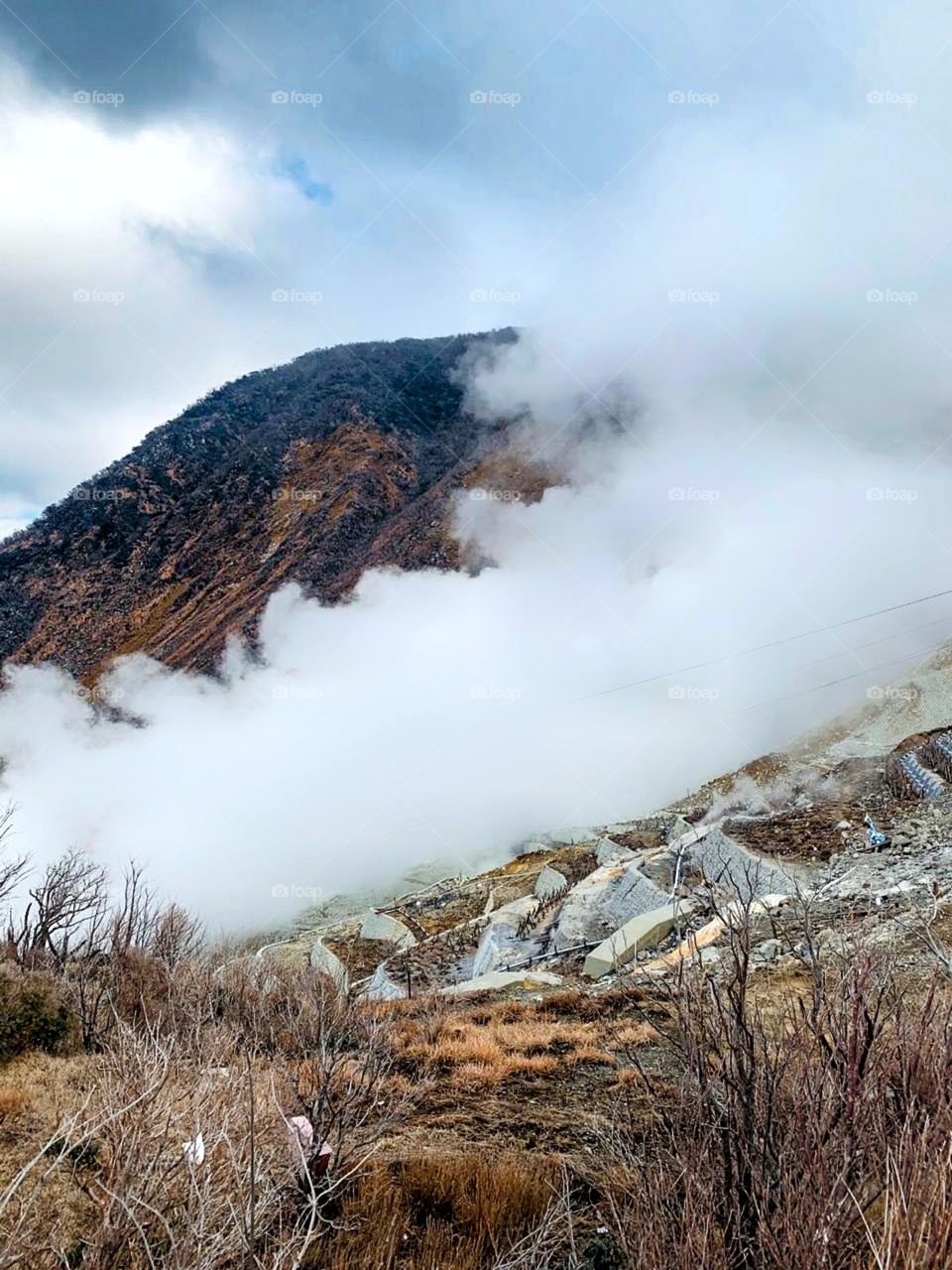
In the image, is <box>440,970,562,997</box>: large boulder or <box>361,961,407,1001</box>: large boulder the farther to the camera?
<box>361,961,407,1001</box>: large boulder

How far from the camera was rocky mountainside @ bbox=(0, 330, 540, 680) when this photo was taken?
3588 cm

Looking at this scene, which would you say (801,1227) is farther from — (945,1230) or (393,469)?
(393,469)

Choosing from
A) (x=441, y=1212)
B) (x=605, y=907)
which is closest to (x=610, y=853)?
(x=605, y=907)

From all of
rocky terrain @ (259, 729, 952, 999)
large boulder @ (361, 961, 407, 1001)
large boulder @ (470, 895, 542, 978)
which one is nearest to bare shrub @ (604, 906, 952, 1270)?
rocky terrain @ (259, 729, 952, 999)

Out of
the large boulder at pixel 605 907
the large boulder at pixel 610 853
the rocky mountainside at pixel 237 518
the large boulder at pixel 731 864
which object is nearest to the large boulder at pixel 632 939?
the large boulder at pixel 731 864

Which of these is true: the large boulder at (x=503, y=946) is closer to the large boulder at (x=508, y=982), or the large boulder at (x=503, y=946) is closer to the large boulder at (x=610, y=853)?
the large boulder at (x=508, y=982)

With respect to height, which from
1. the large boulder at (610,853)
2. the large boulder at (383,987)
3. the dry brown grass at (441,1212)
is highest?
the dry brown grass at (441,1212)

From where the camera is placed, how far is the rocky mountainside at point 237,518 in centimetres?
3588

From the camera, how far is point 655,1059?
6.48 m

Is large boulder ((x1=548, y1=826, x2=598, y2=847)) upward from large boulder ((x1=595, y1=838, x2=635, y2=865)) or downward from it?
downward

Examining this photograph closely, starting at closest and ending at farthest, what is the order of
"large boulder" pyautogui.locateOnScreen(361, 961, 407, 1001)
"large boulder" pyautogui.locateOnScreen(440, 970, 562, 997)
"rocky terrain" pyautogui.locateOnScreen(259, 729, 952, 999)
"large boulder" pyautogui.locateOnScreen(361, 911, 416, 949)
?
"rocky terrain" pyautogui.locateOnScreen(259, 729, 952, 999) → "large boulder" pyautogui.locateOnScreen(440, 970, 562, 997) → "large boulder" pyautogui.locateOnScreen(361, 961, 407, 1001) → "large boulder" pyautogui.locateOnScreen(361, 911, 416, 949)

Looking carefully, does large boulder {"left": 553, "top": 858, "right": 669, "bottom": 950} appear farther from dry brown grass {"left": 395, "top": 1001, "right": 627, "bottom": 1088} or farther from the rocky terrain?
dry brown grass {"left": 395, "top": 1001, "right": 627, "bottom": 1088}

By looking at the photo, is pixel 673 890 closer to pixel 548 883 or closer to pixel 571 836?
pixel 548 883

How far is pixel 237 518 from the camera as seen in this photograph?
40406mm
